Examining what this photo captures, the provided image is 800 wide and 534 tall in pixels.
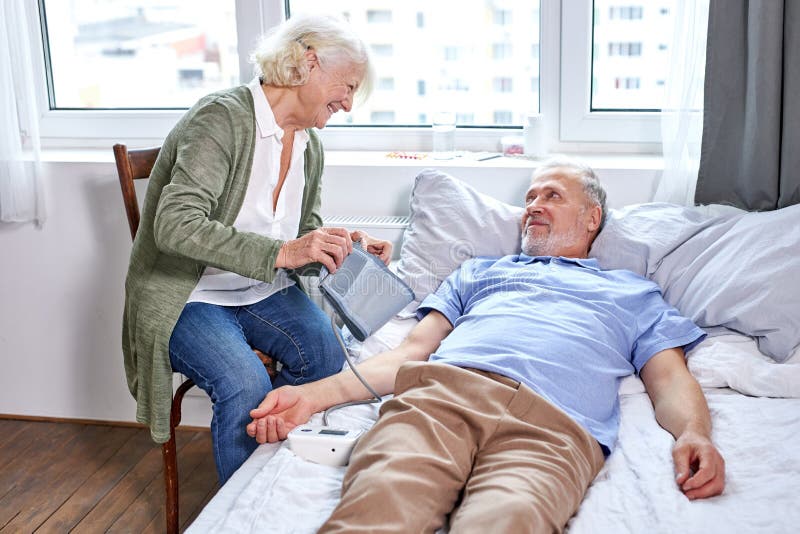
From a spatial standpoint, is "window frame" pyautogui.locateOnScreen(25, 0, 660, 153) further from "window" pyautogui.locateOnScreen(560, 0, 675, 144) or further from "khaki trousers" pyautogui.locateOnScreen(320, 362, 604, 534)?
"khaki trousers" pyautogui.locateOnScreen(320, 362, 604, 534)

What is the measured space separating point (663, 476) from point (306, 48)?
114 cm

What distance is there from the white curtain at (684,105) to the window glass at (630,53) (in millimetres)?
284

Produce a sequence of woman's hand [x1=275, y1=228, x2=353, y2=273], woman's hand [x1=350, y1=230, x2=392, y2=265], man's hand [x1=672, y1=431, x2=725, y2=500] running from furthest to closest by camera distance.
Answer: woman's hand [x1=350, y1=230, x2=392, y2=265] → woman's hand [x1=275, y1=228, x2=353, y2=273] → man's hand [x1=672, y1=431, x2=725, y2=500]

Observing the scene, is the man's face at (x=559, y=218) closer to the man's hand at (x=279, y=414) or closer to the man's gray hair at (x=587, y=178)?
the man's gray hair at (x=587, y=178)

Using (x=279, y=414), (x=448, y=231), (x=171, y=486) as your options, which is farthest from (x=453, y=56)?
(x=171, y=486)

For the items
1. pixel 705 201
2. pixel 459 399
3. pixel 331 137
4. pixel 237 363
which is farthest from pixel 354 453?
pixel 331 137

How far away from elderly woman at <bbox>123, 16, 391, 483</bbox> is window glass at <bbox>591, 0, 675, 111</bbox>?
904 millimetres

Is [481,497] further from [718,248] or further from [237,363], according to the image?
[718,248]

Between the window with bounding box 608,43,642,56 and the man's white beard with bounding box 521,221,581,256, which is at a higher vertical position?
the window with bounding box 608,43,642,56

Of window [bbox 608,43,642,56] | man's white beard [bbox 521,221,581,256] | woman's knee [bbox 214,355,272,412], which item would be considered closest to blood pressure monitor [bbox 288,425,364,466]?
woman's knee [bbox 214,355,272,412]

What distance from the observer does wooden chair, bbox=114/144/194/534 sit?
206cm

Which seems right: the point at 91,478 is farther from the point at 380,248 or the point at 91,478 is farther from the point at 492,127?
the point at 492,127

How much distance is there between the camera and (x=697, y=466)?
1518 millimetres

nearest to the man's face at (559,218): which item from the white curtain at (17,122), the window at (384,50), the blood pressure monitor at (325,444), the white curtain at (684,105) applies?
the white curtain at (684,105)
